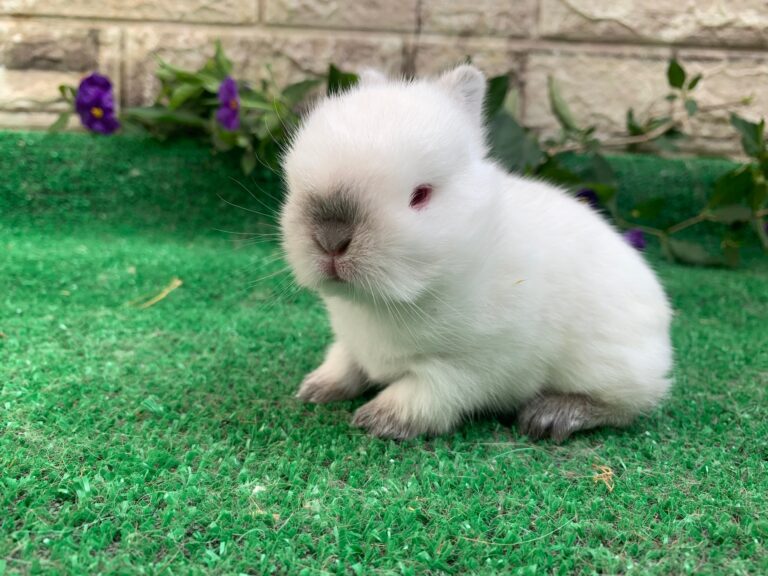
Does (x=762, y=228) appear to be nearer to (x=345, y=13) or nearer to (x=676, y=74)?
(x=676, y=74)

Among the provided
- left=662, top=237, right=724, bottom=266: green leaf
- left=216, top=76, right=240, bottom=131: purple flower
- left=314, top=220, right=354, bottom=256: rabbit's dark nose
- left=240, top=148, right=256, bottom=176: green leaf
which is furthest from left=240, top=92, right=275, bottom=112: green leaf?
left=662, top=237, right=724, bottom=266: green leaf

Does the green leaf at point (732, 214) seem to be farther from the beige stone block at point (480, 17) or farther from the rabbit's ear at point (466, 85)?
the rabbit's ear at point (466, 85)

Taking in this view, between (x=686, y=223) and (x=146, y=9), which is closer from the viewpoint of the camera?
(x=686, y=223)

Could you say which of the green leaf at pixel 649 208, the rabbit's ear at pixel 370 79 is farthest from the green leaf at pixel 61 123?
the green leaf at pixel 649 208

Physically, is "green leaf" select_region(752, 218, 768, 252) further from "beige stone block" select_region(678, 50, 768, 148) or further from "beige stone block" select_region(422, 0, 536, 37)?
"beige stone block" select_region(422, 0, 536, 37)

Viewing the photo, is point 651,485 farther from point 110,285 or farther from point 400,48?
point 400,48

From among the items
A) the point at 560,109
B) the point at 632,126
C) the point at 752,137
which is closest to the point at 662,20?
the point at 632,126
